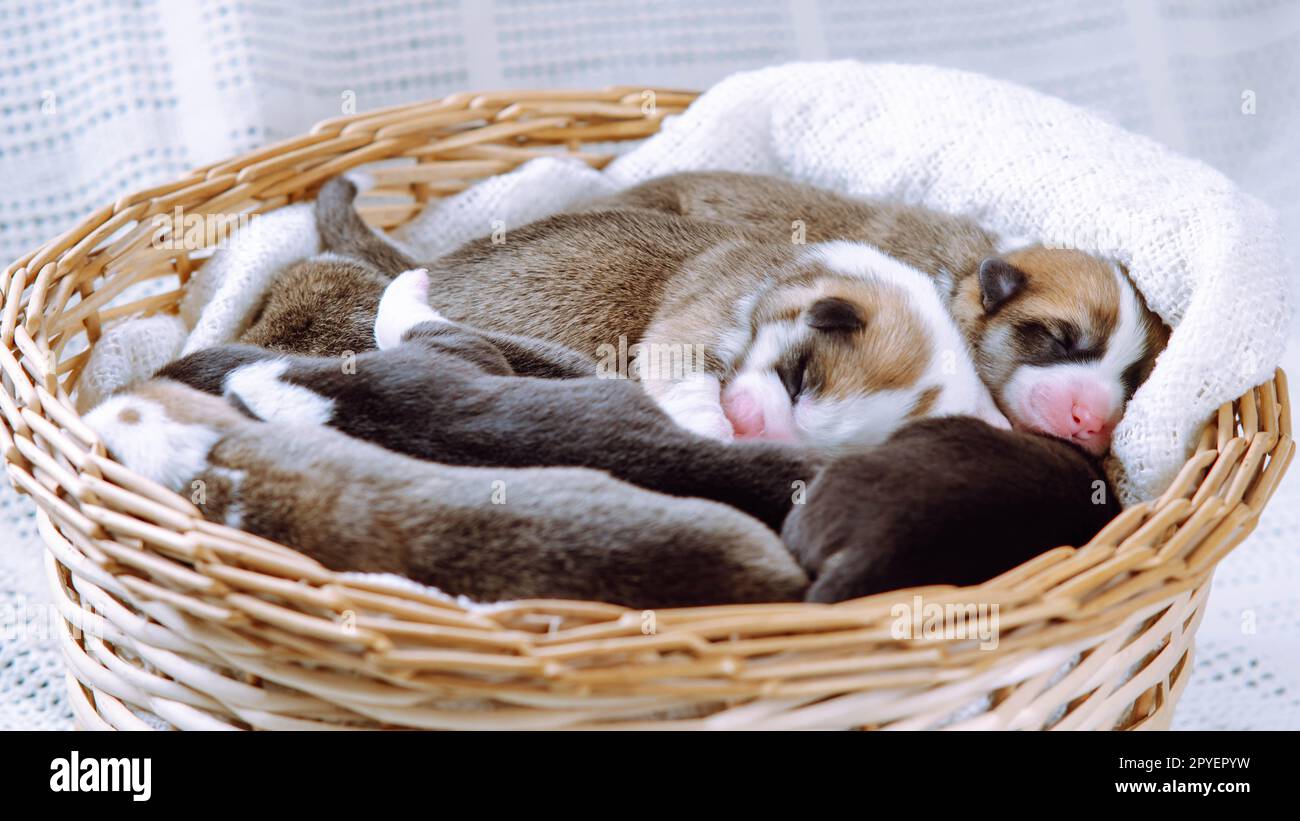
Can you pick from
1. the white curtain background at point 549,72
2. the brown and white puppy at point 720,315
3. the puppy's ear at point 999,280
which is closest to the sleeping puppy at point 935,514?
the brown and white puppy at point 720,315

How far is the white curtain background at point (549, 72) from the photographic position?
7.55ft

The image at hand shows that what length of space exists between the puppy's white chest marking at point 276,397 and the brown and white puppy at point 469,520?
0.08m

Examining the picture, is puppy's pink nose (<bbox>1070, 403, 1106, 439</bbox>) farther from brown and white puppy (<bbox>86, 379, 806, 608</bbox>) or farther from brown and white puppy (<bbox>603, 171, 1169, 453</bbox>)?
brown and white puppy (<bbox>86, 379, 806, 608</bbox>)

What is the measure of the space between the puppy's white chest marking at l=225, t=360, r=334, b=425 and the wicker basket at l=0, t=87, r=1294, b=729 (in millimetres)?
213

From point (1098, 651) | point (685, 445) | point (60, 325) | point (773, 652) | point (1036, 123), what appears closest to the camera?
point (773, 652)

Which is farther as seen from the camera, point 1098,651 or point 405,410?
point 405,410

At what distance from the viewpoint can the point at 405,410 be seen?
1.62 meters

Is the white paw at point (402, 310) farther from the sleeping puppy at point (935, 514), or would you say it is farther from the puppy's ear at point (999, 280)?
the puppy's ear at point (999, 280)

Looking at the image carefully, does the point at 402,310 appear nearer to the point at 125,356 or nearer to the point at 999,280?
the point at 125,356

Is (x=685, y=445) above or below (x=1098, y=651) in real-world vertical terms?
above

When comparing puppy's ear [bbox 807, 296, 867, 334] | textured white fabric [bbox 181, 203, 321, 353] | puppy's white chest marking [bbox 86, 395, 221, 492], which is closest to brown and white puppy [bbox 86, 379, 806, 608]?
puppy's white chest marking [bbox 86, 395, 221, 492]
